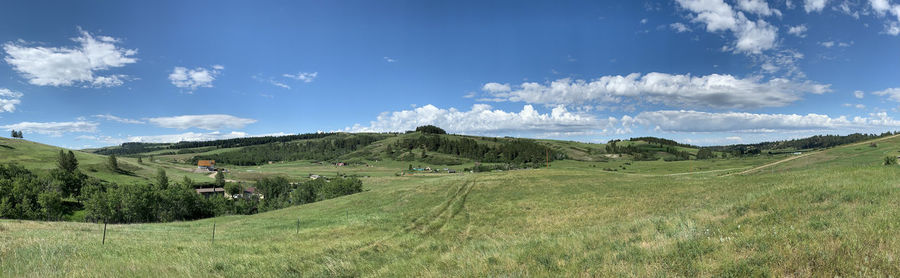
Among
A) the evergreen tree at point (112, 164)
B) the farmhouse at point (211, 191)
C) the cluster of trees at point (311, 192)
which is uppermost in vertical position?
the evergreen tree at point (112, 164)

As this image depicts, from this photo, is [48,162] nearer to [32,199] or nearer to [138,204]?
[32,199]

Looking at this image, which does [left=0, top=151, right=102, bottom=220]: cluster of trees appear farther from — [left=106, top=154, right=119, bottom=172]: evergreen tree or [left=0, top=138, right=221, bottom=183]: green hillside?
[left=106, top=154, right=119, bottom=172]: evergreen tree

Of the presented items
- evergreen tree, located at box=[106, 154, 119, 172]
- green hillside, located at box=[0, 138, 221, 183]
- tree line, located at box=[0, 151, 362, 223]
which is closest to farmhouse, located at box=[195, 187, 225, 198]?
green hillside, located at box=[0, 138, 221, 183]

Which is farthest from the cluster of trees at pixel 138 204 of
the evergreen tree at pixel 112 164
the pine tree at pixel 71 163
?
the evergreen tree at pixel 112 164

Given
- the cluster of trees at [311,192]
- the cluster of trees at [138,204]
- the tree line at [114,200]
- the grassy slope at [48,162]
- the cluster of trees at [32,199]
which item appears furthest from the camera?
the grassy slope at [48,162]

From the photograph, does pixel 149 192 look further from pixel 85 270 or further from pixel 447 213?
pixel 85 270

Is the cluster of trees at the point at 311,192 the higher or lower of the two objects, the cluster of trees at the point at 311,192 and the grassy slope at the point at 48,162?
the lower

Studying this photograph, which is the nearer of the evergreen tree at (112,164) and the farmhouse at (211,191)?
the farmhouse at (211,191)

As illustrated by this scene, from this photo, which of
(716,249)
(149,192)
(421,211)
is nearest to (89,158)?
(149,192)

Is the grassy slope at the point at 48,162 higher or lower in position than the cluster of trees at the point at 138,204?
higher

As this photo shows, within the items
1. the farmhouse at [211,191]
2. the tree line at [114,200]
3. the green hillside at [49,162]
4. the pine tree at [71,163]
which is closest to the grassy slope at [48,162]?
the green hillside at [49,162]

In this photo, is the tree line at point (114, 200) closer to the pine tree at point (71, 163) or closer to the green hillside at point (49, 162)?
the pine tree at point (71, 163)

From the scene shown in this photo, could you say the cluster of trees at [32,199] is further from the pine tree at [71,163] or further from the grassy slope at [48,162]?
the grassy slope at [48,162]

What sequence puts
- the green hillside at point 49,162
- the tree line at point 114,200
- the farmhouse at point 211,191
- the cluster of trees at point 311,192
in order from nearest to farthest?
the tree line at point 114,200 < the cluster of trees at point 311,192 < the green hillside at point 49,162 < the farmhouse at point 211,191
